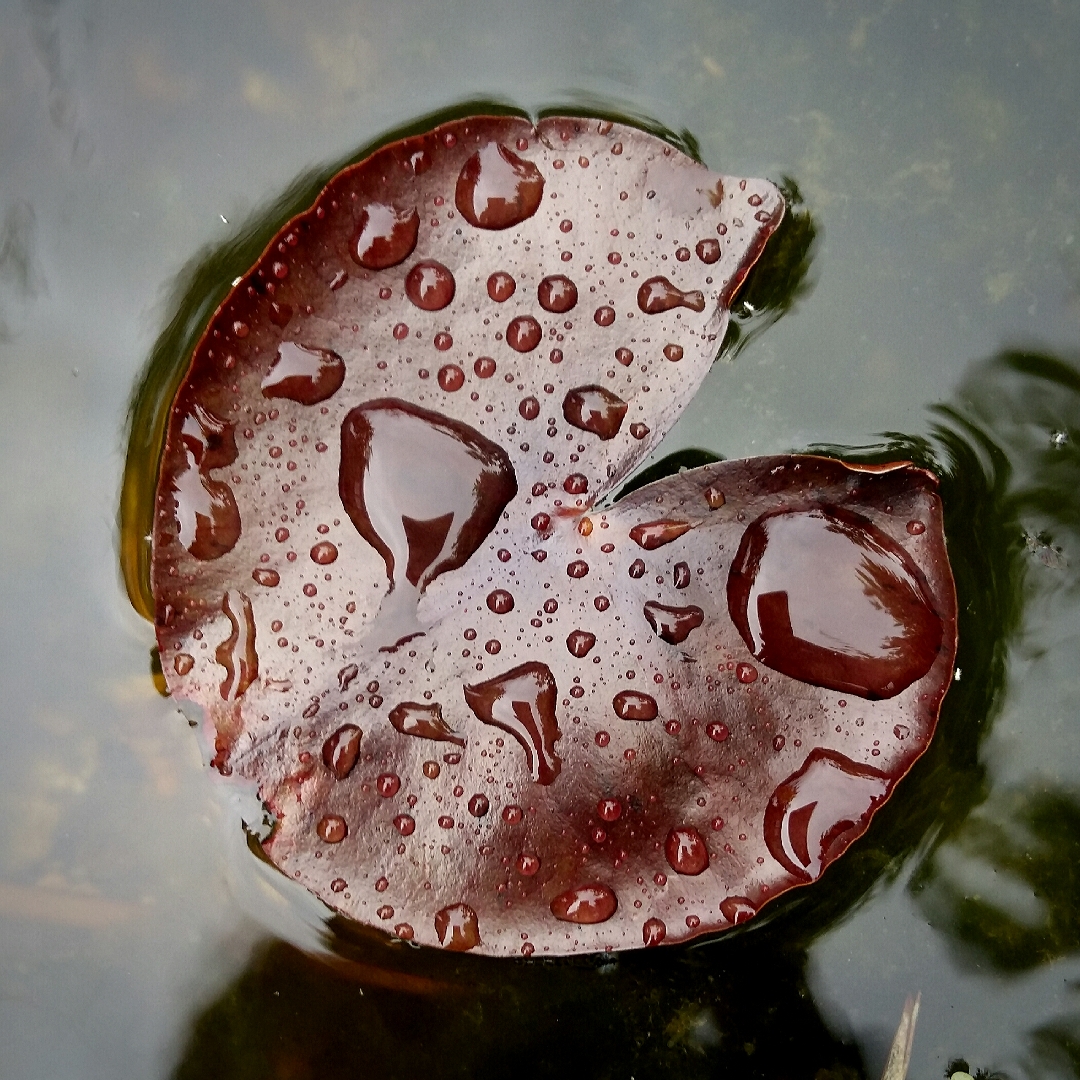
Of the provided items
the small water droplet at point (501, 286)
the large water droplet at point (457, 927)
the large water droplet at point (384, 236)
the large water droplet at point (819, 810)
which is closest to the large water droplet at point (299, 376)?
the large water droplet at point (384, 236)

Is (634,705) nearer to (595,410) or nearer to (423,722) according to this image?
(423,722)

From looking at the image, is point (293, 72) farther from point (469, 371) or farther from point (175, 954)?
point (175, 954)

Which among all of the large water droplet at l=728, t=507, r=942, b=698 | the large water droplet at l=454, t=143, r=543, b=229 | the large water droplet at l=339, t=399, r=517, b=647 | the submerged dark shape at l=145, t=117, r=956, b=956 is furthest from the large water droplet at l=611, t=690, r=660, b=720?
the large water droplet at l=454, t=143, r=543, b=229

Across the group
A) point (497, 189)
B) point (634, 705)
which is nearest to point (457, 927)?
point (634, 705)

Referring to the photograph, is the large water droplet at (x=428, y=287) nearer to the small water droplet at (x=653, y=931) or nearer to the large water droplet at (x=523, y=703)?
the large water droplet at (x=523, y=703)

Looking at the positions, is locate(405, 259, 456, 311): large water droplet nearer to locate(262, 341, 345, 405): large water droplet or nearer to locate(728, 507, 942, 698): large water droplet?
locate(262, 341, 345, 405): large water droplet
